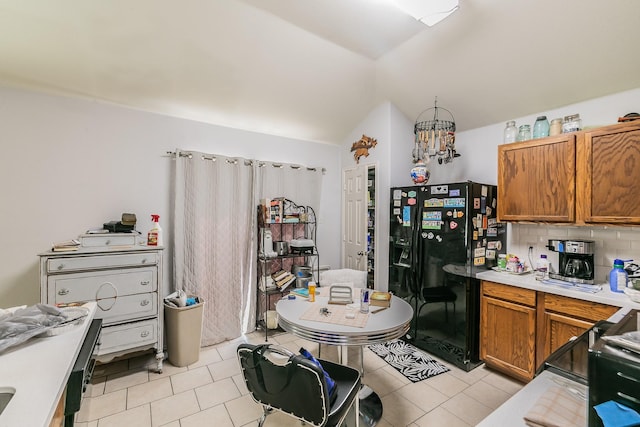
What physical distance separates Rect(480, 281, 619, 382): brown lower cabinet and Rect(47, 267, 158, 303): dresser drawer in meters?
3.05

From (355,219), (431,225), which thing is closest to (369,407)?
(431,225)

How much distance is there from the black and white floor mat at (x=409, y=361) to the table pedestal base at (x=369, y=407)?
1.22 ft

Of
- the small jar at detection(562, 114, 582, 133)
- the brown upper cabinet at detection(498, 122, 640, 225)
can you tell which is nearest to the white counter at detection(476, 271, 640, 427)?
the brown upper cabinet at detection(498, 122, 640, 225)

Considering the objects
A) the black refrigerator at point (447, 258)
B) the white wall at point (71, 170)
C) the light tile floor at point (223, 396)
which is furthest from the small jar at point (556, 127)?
the white wall at point (71, 170)

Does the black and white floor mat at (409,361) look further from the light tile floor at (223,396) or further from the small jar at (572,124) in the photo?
the small jar at (572,124)

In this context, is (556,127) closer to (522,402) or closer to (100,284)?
(522,402)

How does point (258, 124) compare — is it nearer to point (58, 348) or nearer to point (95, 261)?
point (95, 261)

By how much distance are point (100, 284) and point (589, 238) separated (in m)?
4.16

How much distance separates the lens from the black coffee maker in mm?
2383

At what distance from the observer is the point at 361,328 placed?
1765 mm

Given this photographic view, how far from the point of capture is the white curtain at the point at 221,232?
3.01m

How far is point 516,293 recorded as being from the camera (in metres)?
2.47

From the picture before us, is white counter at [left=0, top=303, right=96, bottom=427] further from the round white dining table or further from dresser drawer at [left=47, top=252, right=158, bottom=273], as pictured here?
dresser drawer at [left=47, top=252, right=158, bottom=273]

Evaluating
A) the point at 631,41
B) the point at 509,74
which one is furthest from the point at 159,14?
the point at 631,41
